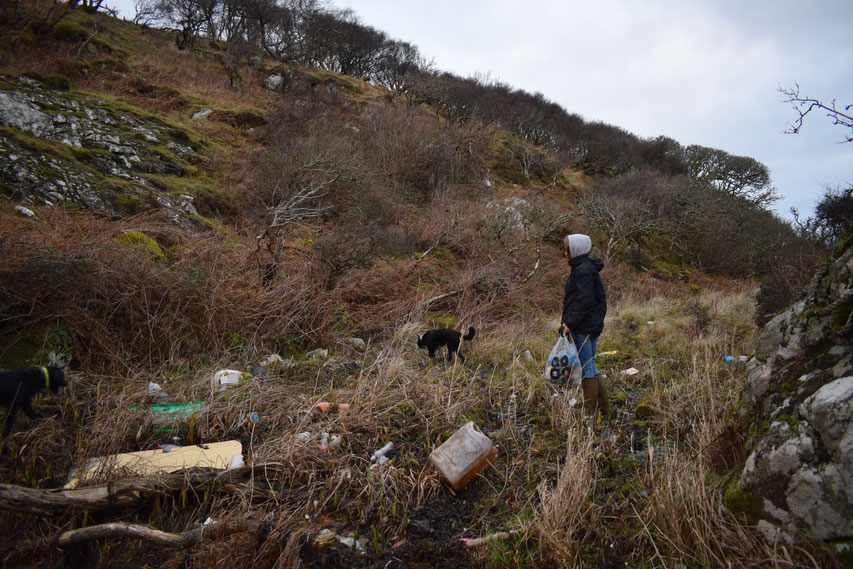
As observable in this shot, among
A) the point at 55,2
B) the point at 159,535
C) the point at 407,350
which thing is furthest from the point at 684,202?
the point at 55,2

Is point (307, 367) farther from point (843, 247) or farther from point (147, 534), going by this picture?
point (843, 247)

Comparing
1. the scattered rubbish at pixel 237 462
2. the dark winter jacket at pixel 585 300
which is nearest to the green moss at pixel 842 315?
the dark winter jacket at pixel 585 300

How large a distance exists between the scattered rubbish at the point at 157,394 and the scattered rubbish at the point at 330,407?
1.24m

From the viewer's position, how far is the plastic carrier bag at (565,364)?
352 cm

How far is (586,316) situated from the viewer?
360 cm

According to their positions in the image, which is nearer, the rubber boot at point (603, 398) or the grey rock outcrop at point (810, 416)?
the grey rock outcrop at point (810, 416)

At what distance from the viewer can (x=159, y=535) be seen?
2119mm

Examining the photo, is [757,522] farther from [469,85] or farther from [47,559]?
[469,85]

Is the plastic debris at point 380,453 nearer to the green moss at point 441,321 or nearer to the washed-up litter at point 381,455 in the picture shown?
the washed-up litter at point 381,455

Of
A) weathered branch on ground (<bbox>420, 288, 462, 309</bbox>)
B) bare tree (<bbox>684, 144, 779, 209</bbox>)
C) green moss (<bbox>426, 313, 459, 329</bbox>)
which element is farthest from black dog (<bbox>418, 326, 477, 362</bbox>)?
bare tree (<bbox>684, 144, 779, 209</bbox>)

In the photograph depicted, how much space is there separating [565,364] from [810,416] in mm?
1789

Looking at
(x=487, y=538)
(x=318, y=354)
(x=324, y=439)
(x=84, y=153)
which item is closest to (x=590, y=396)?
(x=487, y=538)

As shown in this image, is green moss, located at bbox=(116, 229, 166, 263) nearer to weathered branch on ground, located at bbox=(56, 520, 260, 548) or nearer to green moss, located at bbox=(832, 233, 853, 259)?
weathered branch on ground, located at bbox=(56, 520, 260, 548)

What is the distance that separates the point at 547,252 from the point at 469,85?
14.0 meters
